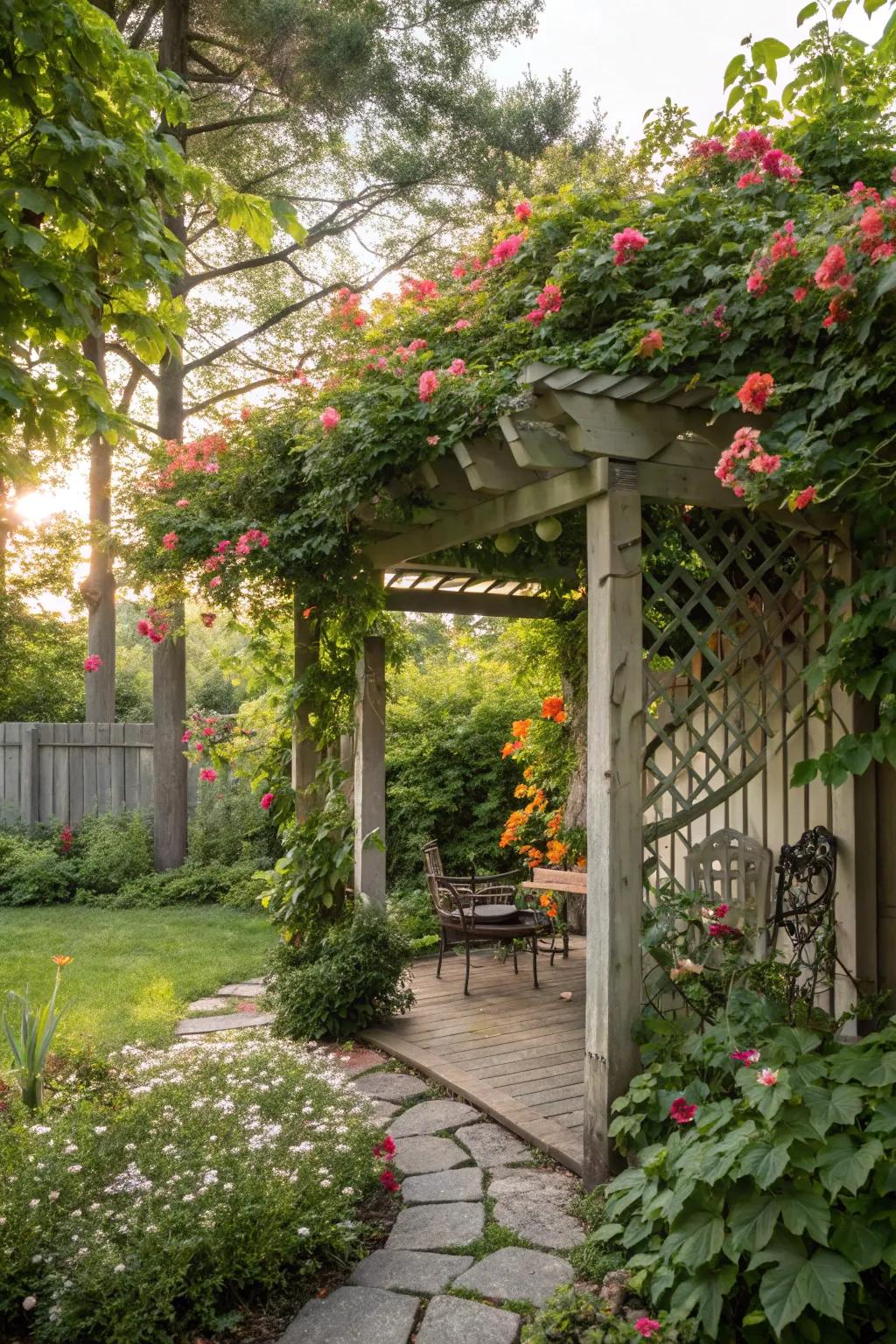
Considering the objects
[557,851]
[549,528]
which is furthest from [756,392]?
[557,851]

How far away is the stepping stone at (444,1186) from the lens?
10.0 ft

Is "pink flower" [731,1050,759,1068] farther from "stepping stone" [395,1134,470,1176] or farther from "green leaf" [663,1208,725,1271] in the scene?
"stepping stone" [395,1134,470,1176]

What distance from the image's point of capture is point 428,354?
374 centimetres

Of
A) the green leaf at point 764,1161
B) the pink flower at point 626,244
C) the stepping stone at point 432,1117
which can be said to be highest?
the pink flower at point 626,244

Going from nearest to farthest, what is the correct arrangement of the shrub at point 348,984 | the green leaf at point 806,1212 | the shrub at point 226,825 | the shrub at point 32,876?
the green leaf at point 806,1212 → the shrub at point 348,984 → the shrub at point 32,876 → the shrub at point 226,825

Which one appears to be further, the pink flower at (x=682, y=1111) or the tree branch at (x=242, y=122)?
the tree branch at (x=242, y=122)

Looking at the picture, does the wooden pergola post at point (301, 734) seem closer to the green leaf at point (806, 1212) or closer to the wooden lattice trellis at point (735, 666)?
the wooden lattice trellis at point (735, 666)

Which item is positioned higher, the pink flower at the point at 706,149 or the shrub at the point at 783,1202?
the pink flower at the point at 706,149

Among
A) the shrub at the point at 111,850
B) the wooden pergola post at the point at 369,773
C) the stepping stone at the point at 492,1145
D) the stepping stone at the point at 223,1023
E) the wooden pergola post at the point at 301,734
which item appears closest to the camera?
the stepping stone at the point at 492,1145

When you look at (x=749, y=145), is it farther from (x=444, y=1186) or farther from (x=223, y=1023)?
(x=223, y=1023)

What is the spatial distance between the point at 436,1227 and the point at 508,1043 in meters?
1.69

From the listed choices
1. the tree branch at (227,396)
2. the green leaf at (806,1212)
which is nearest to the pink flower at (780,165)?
the green leaf at (806,1212)

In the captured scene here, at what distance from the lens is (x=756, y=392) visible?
8.64 feet

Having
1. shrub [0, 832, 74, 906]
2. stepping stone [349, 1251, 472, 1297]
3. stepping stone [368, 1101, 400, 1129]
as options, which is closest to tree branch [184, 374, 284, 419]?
shrub [0, 832, 74, 906]
